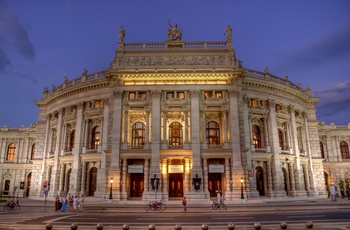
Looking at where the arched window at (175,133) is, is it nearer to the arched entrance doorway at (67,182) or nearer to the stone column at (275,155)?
the stone column at (275,155)

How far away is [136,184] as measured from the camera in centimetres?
3750

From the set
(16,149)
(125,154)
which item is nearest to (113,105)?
(125,154)

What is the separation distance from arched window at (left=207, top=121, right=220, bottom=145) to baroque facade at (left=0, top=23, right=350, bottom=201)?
142 millimetres

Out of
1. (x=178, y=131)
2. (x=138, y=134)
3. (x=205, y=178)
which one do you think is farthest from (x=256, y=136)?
(x=138, y=134)

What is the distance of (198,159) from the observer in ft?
118

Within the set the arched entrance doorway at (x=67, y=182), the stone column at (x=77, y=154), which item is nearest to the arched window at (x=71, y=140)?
the stone column at (x=77, y=154)

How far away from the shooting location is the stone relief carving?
3961cm

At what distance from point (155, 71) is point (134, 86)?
3661 millimetres

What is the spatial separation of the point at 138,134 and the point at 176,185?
8.95 metres

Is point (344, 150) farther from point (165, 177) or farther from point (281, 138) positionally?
point (165, 177)

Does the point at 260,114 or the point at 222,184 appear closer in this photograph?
the point at 222,184

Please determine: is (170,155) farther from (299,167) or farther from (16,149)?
(16,149)

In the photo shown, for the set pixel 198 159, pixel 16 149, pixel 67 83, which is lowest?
pixel 198 159

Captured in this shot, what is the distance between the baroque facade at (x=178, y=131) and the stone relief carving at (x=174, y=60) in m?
0.14
